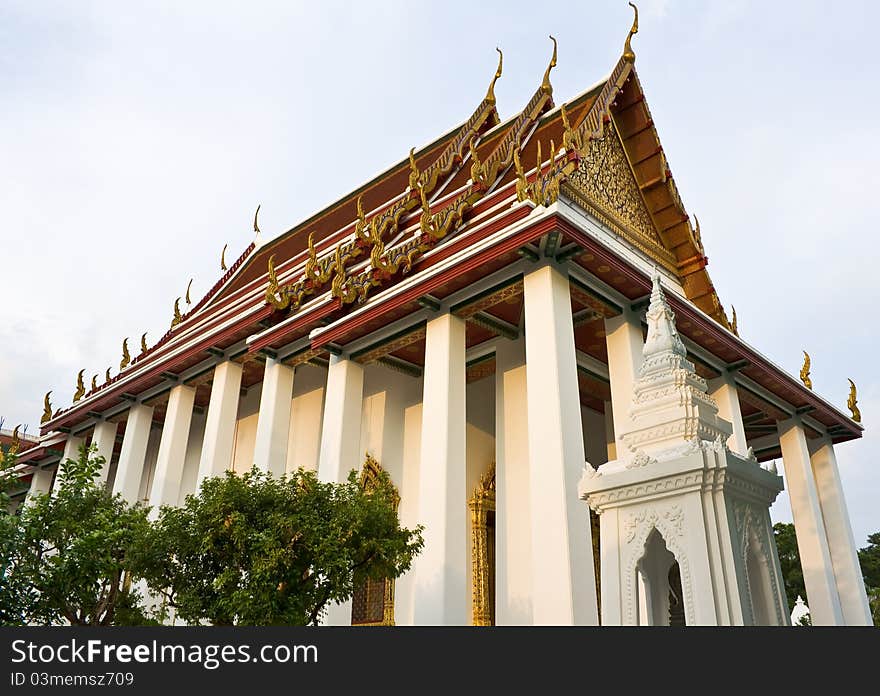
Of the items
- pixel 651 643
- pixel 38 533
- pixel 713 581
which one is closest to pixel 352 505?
pixel 38 533

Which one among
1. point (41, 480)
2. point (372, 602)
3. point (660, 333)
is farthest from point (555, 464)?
point (41, 480)

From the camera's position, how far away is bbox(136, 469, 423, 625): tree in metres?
5.41

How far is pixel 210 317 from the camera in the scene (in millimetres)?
12602

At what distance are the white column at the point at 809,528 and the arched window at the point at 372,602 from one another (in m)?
5.44

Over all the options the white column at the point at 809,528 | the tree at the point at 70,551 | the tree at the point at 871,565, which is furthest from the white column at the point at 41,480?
the tree at the point at 871,565

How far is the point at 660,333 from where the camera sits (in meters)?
4.30

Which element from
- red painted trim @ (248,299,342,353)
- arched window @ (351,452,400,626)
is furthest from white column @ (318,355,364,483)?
arched window @ (351,452,400,626)

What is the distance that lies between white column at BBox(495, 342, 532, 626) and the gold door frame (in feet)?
2.97

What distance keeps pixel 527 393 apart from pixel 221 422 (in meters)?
4.82

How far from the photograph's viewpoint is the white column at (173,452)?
10789mm

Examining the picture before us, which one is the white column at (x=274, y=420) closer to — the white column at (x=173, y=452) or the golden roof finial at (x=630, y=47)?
the white column at (x=173, y=452)

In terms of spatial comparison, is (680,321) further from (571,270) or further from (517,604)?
(517,604)

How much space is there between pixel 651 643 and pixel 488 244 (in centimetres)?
543

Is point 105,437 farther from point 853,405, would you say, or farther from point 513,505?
point 853,405
